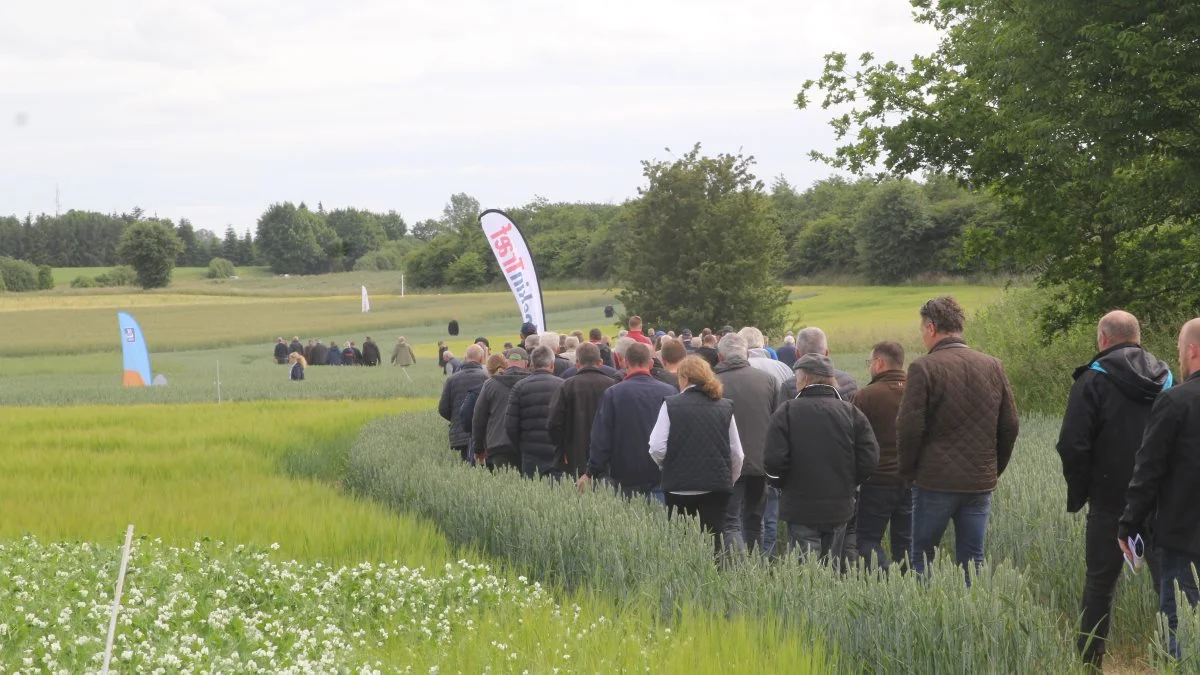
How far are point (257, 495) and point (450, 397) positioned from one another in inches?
91.1

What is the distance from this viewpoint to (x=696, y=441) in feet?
27.5

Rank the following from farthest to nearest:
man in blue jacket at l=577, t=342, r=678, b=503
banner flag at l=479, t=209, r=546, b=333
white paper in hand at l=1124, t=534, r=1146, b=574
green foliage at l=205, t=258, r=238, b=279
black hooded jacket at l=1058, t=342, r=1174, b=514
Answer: green foliage at l=205, t=258, r=238, b=279 → banner flag at l=479, t=209, r=546, b=333 → man in blue jacket at l=577, t=342, r=678, b=503 → black hooded jacket at l=1058, t=342, r=1174, b=514 → white paper in hand at l=1124, t=534, r=1146, b=574

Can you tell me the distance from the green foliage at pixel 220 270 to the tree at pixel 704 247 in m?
102

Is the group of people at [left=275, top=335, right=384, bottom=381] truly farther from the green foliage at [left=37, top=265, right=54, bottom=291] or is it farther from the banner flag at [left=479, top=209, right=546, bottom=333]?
the green foliage at [left=37, top=265, right=54, bottom=291]

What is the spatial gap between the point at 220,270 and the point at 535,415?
455ft

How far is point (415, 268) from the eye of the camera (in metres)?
120

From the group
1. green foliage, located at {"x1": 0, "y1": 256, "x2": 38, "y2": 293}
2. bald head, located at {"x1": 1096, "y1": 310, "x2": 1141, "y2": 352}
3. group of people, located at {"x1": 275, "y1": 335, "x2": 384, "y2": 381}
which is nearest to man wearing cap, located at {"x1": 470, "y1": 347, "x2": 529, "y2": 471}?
bald head, located at {"x1": 1096, "y1": 310, "x2": 1141, "y2": 352}

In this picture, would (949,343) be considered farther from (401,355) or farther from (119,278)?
(119,278)

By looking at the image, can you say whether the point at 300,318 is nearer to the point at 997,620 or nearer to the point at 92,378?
the point at 92,378

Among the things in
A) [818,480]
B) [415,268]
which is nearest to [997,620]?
[818,480]

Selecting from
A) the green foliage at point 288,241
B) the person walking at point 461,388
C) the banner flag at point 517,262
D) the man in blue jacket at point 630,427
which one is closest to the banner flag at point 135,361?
the banner flag at point 517,262

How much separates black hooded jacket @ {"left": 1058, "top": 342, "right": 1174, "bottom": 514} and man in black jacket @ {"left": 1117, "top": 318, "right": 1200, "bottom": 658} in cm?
52

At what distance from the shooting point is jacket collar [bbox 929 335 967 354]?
7566 mm

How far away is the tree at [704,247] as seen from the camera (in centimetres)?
4669
